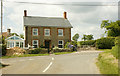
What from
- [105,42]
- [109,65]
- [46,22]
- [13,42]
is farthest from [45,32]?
[109,65]

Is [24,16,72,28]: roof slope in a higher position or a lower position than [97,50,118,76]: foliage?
higher

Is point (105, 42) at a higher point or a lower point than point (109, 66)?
higher

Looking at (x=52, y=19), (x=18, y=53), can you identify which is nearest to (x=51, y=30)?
(x=52, y=19)

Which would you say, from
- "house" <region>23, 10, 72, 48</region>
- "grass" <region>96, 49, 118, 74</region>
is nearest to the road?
"grass" <region>96, 49, 118, 74</region>

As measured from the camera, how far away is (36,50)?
3403 cm

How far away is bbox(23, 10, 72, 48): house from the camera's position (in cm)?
3894

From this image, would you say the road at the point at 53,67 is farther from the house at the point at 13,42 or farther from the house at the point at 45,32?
the house at the point at 45,32

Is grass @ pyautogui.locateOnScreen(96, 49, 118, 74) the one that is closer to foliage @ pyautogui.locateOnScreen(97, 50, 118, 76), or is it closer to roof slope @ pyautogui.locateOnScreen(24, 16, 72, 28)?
foliage @ pyautogui.locateOnScreen(97, 50, 118, 76)

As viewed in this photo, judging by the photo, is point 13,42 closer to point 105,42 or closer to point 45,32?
point 45,32

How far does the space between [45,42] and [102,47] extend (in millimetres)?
12905

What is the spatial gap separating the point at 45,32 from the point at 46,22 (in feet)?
8.97

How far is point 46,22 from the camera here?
41.4 m

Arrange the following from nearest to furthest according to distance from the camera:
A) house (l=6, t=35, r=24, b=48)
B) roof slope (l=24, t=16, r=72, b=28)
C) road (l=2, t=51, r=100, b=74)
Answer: road (l=2, t=51, r=100, b=74)
house (l=6, t=35, r=24, b=48)
roof slope (l=24, t=16, r=72, b=28)

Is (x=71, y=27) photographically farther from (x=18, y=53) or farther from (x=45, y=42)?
(x=18, y=53)
